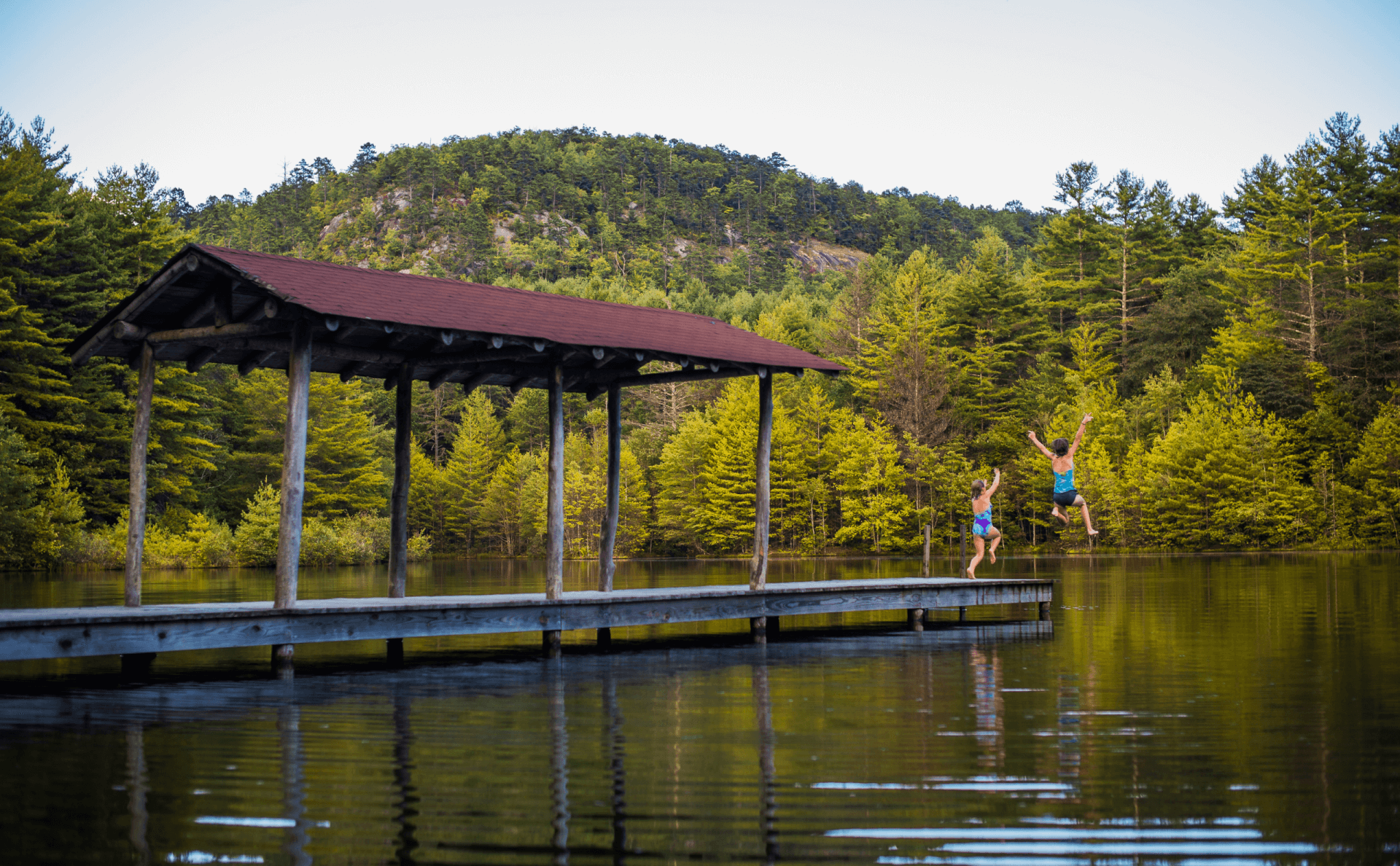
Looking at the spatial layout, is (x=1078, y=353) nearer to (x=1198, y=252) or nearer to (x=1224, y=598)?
(x=1198, y=252)

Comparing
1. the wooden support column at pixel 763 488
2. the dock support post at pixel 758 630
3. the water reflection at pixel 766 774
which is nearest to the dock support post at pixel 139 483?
the water reflection at pixel 766 774

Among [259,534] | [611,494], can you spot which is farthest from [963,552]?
[259,534]

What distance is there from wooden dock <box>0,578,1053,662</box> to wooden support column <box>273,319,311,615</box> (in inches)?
10.0

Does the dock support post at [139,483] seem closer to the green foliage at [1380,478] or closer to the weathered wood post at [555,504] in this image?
the weathered wood post at [555,504]

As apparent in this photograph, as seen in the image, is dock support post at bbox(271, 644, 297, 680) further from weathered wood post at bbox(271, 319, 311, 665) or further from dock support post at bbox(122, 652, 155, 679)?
dock support post at bbox(122, 652, 155, 679)

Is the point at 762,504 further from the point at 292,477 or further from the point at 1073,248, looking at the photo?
the point at 1073,248

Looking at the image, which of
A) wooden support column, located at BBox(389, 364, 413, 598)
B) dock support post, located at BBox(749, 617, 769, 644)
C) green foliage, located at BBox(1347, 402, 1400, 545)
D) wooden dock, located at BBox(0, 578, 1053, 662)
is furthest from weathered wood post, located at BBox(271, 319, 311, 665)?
green foliage, located at BBox(1347, 402, 1400, 545)

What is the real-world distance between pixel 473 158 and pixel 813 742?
140 meters

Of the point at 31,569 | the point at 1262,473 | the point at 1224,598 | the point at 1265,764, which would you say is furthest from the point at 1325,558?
the point at 31,569

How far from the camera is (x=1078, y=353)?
226 ft

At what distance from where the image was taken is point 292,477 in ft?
45.9

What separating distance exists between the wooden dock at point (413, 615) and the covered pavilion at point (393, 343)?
1.22 ft

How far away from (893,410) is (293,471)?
173ft

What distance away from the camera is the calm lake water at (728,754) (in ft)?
21.4
